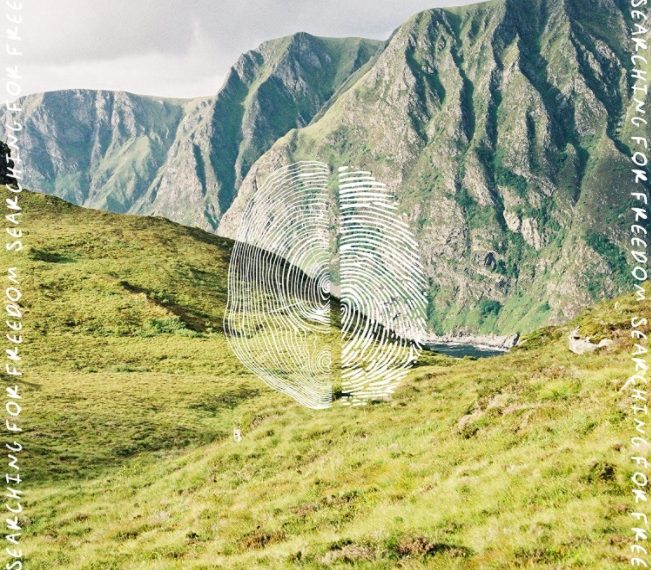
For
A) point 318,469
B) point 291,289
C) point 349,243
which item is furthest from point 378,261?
point 291,289

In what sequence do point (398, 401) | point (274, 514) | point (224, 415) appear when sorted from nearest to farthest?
point (274, 514) → point (398, 401) → point (224, 415)

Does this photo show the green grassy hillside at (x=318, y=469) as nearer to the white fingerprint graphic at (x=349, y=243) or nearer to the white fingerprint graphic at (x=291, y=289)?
the white fingerprint graphic at (x=291, y=289)

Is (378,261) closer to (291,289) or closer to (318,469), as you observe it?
(318,469)

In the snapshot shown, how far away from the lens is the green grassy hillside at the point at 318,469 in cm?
1309

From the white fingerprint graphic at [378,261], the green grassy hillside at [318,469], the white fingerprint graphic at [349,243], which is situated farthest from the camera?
the white fingerprint graphic at [349,243]

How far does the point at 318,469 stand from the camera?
2294cm

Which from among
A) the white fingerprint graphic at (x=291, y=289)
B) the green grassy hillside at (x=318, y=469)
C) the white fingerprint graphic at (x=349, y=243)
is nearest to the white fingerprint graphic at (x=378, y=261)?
the white fingerprint graphic at (x=349, y=243)

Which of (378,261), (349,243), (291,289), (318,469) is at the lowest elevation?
(291,289)

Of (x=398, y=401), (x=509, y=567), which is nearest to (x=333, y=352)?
(x=398, y=401)

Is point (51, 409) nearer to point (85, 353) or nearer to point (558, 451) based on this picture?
point (85, 353)

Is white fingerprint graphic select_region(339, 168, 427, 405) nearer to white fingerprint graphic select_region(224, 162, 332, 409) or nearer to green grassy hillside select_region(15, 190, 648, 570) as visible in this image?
white fingerprint graphic select_region(224, 162, 332, 409)

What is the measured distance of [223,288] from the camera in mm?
80812

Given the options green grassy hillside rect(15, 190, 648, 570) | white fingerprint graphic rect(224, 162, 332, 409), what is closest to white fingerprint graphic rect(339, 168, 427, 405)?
white fingerprint graphic rect(224, 162, 332, 409)

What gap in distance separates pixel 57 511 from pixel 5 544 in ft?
14.0
